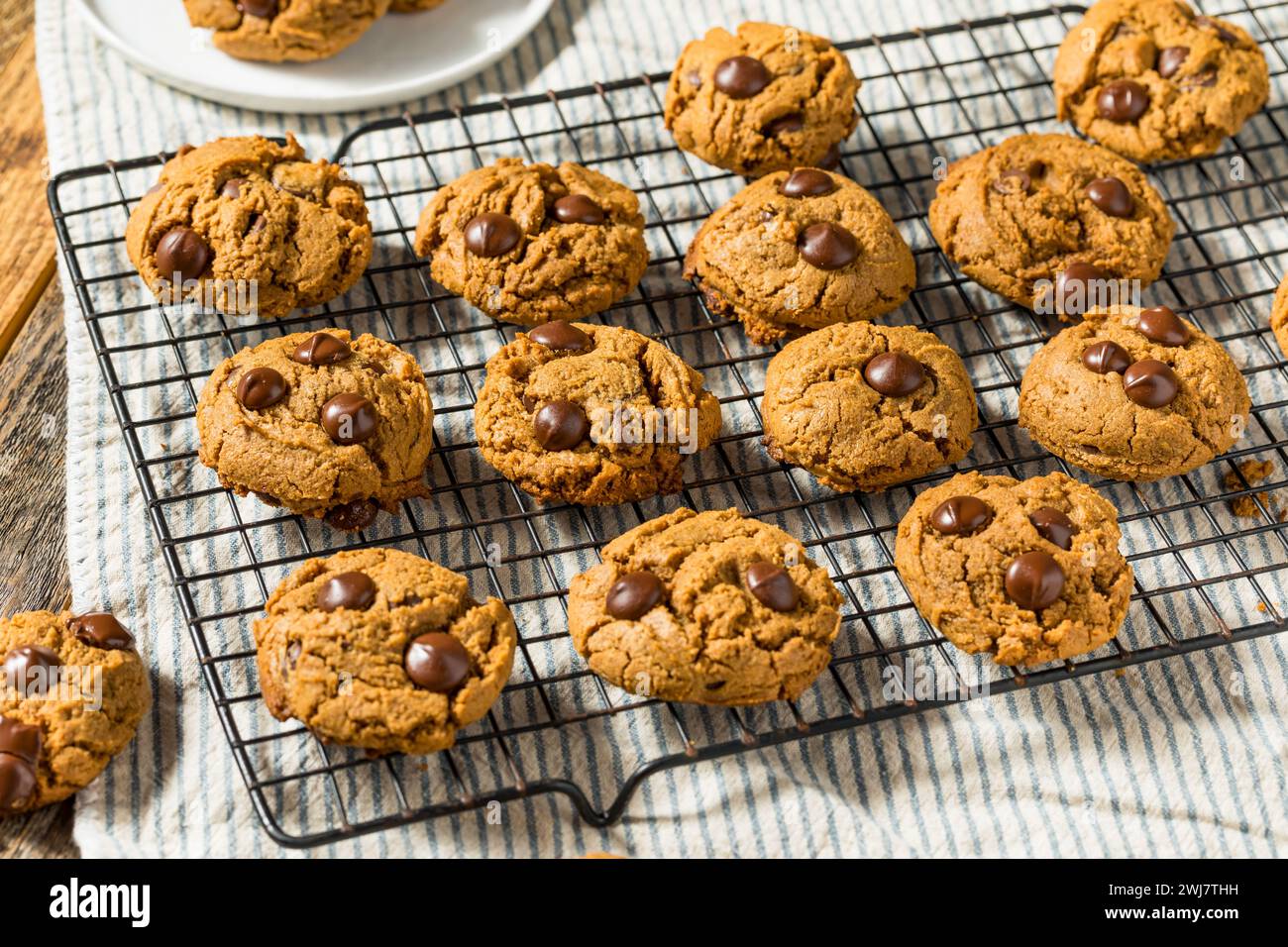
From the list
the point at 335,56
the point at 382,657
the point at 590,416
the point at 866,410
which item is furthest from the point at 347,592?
the point at 335,56

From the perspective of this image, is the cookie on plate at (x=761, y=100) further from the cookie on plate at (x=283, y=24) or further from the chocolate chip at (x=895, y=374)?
the cookie on plate at (x=283, y=24)

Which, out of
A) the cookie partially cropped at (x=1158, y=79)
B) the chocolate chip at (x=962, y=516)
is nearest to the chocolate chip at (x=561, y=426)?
the chocolate chip at (x=962, y=516)

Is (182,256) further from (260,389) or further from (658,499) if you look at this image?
(658,499)

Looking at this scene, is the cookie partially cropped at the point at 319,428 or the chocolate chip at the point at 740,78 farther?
the chocolate chip at the point at 740,78

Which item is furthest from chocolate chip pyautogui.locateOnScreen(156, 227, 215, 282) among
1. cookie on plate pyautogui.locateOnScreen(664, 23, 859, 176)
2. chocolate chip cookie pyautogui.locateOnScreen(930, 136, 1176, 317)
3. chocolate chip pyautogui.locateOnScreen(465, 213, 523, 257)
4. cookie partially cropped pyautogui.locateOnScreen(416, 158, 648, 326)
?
chocolate chip cookie pyautogui.locateOnScreen(930, 136, 1176, 317)

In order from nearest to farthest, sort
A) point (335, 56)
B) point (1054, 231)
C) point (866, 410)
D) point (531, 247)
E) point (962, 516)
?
point (962, 516), point (866, 410), point (531, 247), point (1054, 231), point (335, 56)

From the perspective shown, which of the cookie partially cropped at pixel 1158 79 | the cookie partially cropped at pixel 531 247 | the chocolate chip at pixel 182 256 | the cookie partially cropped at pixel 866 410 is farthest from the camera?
the cookie partially cropped at pixel 1158 79
